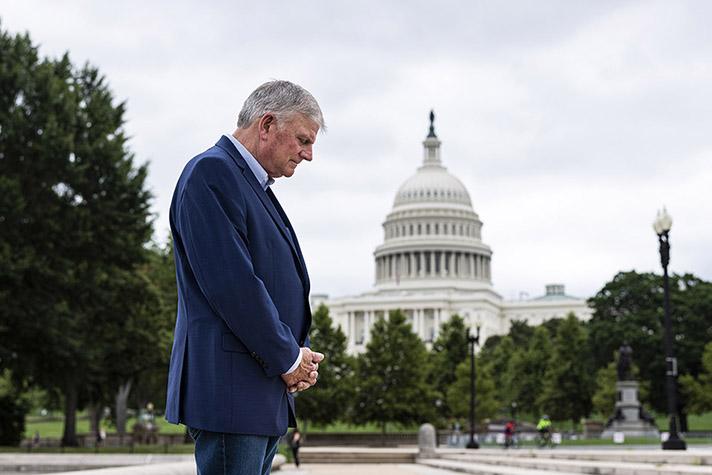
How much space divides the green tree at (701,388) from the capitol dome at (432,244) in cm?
7562

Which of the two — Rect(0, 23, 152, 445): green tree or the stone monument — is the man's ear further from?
the stone monument

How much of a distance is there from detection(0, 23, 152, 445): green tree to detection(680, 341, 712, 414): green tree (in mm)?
37554

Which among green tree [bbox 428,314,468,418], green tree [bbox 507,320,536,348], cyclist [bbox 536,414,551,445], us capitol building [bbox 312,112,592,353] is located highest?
us capitol building [bbox 312,112,592,353]

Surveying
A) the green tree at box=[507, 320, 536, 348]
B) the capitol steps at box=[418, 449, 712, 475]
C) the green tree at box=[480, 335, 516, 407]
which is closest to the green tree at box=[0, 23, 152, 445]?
the capitol steps at box=[418, 449, 712, 475]

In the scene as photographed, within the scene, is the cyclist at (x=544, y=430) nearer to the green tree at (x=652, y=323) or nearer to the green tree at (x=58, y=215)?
the green tree at (x=58, y=215)

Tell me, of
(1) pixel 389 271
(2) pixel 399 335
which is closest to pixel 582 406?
(2) pixel 399 335

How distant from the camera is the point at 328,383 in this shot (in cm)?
5088

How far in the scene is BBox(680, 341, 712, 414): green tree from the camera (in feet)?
180

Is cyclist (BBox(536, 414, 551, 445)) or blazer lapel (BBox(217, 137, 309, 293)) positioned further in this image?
cyclist (BBox(536, 414, 551, 445))

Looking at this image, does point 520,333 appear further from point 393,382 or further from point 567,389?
point 393,382

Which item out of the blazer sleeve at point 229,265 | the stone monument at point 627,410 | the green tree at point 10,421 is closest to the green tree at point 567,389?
the stone monument at point 627,410

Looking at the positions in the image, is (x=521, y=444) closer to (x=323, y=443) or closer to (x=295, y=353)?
(x=323, y=443)

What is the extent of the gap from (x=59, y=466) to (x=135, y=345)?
51.3 feet

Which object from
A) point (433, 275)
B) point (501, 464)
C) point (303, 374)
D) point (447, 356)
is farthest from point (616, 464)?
point (433, 275)
